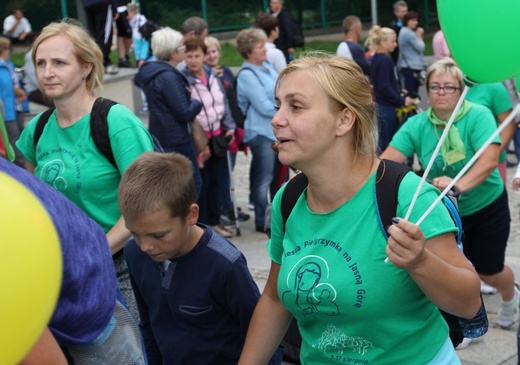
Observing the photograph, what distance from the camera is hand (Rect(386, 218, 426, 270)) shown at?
94.1 inches

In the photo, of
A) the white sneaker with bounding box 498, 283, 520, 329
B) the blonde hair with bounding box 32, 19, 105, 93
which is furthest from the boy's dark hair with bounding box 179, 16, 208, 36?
the blonde hair with bounding box 32, 19, 105, 93

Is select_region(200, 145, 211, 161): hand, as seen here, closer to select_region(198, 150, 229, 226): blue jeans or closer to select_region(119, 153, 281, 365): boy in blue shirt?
select_region(198, 150, 229, 226): blue jeans

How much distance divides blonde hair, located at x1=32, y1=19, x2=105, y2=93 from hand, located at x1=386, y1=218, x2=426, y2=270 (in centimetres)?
204

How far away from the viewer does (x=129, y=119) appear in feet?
12.7

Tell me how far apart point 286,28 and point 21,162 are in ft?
22.6

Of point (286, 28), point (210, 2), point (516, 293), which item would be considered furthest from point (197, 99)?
point (210, 2)

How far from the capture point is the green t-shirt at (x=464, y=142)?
5.34 metres

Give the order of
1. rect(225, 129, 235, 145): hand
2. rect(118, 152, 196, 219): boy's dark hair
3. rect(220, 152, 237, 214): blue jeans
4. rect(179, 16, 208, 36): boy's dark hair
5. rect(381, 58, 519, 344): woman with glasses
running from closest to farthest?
rect(118, 152, 196, 219): boy's dark hair < rect(381, 58, 519, 344): woman with glasses < rect(225, 129, 235, 145): hand < rect(220, 152, 237, 214): blue jeans < rect(179, 16, 208, 36): boy's dark hair

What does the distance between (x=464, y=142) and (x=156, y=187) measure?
2.69m

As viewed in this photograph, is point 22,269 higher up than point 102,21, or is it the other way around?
point 22,269

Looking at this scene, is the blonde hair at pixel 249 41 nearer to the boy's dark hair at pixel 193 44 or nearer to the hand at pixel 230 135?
the boy's dark hair at pixel 193 44

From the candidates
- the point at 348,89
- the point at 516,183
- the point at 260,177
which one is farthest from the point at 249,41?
the point at 348,89

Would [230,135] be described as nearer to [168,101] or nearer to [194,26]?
[168,101]

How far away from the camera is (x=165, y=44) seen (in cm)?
795
